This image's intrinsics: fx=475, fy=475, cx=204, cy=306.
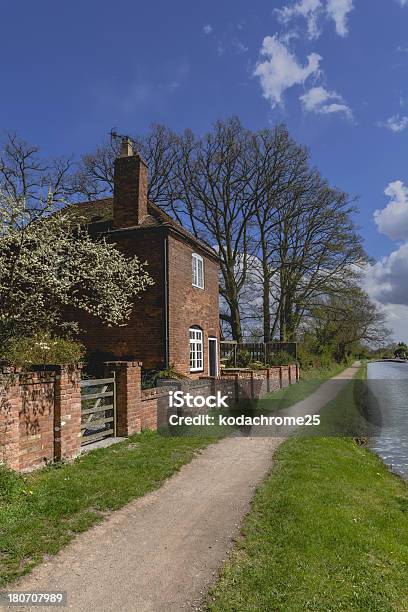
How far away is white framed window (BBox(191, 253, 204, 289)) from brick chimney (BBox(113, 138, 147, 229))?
2.82 metres

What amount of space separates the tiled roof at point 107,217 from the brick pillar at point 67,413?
8.16 metres

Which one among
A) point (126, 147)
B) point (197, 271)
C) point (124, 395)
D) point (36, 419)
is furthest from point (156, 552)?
point (126, 147)

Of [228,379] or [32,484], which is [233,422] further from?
[32,484]

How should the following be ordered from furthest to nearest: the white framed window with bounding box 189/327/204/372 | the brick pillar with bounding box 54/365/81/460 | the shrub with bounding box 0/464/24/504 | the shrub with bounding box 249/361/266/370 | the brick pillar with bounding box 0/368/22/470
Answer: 1. the shrub with bounding box 249/361/266/370
2. the white framed window with bounding box 189/327/204/372
3. the brick pillar with bounding box 54/365/81/460
4. the brick pillar with bounding box 0/368/22/470
5. the shrub with bounding box 0/464/24/504

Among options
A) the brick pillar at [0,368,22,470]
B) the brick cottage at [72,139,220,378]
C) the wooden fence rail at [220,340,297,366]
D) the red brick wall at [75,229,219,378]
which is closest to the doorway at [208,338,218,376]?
the brick cottage at [72,139,220,378]

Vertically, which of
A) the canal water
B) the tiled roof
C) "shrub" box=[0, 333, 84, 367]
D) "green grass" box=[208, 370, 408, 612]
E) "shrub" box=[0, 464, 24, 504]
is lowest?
the canal water

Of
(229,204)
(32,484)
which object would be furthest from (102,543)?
(229,204)

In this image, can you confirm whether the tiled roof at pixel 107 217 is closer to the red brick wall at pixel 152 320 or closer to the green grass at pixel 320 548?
the red brick wall at pixel 152 320

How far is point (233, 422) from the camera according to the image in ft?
44.5

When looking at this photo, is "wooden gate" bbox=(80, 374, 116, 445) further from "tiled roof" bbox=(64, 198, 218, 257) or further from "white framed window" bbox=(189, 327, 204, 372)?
"white framed window" bbox=(189, 327, 204, 372)

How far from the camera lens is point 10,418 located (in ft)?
22.2

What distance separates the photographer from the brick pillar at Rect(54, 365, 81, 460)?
796 centimetres

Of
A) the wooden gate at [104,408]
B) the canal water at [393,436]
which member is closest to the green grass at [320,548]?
the canal water at [393,436]

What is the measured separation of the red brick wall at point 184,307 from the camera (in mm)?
16469
